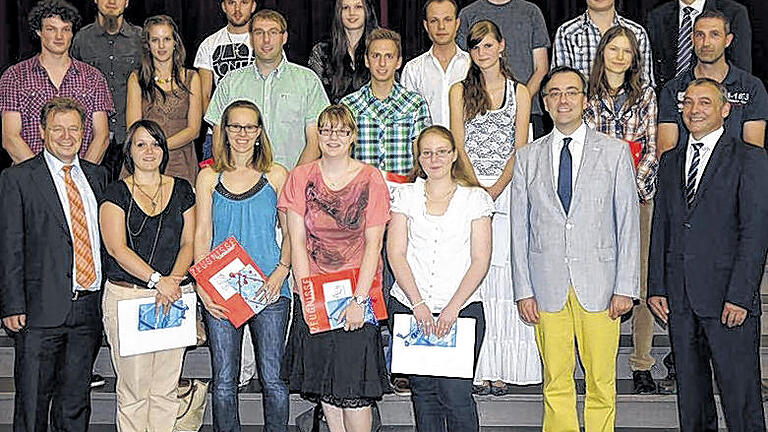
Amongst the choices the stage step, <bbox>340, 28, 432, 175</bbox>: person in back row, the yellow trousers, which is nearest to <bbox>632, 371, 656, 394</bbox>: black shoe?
the stage step

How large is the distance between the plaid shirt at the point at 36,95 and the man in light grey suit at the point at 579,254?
7.36ft

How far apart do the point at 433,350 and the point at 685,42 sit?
240 cm

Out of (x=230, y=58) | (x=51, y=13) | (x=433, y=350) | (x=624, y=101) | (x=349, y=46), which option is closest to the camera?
(x=433, y=350)

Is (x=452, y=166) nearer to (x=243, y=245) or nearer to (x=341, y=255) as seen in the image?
(x=341, y=255)

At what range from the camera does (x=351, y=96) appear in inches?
188

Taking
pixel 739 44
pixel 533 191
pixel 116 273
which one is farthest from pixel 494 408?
pixel 739 44

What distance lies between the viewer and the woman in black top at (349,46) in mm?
5090

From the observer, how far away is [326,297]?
4176 millimetres

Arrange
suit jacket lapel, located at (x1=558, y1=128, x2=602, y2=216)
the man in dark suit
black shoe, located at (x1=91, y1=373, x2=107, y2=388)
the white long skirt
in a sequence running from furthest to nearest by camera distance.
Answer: the man in dark suit < black shoe, located at (x1=91, y1=373, x2=107, y2=388) < the white long skirt < suit jacket lapel, located at (x1=558, y1=128, x2=602, y2=216)

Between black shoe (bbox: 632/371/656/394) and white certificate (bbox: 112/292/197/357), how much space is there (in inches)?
83.5

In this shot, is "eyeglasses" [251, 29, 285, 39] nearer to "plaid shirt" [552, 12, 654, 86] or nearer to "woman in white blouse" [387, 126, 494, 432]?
"woman in white blouse" [387, 126, 494, 432]

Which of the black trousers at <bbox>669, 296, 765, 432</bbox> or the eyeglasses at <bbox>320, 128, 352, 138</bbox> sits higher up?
the eyeglasses at <bbox>320, 128, 352, 138</bbox>

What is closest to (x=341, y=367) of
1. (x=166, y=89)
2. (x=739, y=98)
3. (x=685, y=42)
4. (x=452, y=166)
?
(x=452, y=166)

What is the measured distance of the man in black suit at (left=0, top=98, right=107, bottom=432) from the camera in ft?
14.3
